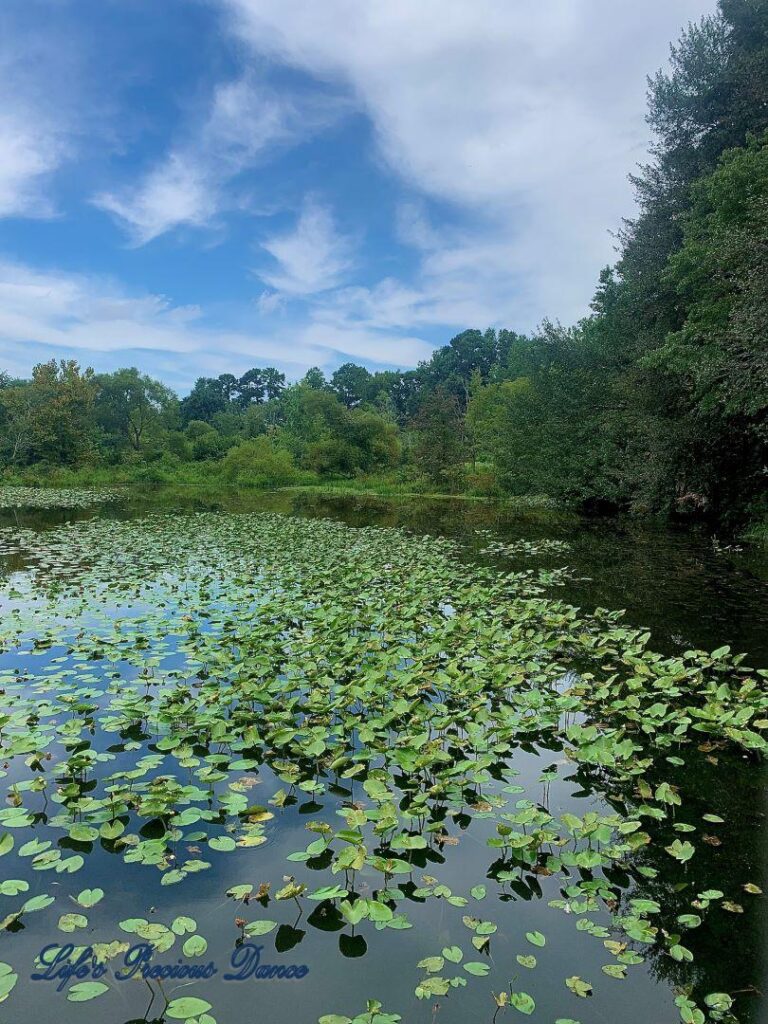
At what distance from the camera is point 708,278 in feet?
48.6

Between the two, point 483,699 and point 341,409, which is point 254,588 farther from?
point 341,409

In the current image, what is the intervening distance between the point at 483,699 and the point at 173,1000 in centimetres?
300

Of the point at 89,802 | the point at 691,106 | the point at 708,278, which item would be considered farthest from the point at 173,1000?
the point at 691,106

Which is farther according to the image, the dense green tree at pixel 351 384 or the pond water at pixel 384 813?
the dense green tree at pixel 351 384

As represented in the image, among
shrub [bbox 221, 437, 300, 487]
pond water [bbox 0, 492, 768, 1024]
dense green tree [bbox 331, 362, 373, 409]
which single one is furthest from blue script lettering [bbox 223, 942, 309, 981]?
dense green tree [bbox 331, 362, 373, 409]

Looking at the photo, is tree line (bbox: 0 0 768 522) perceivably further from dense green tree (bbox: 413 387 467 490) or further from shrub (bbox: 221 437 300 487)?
shrub (bbox: 221 437 300 487)

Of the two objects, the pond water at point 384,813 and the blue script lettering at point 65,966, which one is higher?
the pond water at point 384,813

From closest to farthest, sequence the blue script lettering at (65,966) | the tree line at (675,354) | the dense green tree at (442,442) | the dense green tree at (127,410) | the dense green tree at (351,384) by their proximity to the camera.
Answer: the blue script lettering at (65,966) < the tree line at (675,354) < the dense green tree at (442,442) < the dense green tree at (127,410) < the dense green tree at (351,384)

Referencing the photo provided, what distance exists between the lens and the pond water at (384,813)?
91.1 inches

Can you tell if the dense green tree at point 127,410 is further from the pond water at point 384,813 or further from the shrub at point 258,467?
the pond water at point 384,813

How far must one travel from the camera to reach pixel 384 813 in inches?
120

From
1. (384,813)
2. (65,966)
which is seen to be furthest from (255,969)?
(384,813)

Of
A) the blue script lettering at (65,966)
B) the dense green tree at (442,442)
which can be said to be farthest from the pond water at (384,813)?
the dense green tree at (442,442)

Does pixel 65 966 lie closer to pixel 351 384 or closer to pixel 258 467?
pixel 258 467
